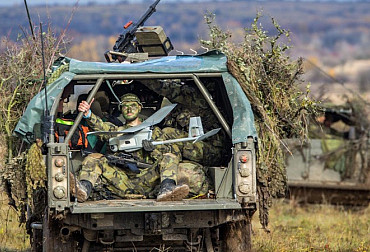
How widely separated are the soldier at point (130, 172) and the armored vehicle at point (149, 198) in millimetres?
116

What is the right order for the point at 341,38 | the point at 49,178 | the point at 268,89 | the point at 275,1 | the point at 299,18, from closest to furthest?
the point at 49,178 < the point at 268,89 < the point at 341,38 < the point at 299,18 < the point at 275,1

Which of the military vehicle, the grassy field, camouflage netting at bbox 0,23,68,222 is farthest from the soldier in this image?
the military vehicle

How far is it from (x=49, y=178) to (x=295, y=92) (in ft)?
10.1

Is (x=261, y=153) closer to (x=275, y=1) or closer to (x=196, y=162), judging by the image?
(x=196, y=162)

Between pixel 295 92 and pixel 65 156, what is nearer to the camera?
pixel 65 156

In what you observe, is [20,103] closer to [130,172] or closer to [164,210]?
[130,172]

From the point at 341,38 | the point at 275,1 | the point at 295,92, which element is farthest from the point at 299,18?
the point at 295,92

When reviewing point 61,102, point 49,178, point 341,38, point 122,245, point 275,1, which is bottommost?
point 122,245

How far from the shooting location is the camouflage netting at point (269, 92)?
9727 millimetres

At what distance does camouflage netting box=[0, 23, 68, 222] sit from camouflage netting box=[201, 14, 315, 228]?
1.91m

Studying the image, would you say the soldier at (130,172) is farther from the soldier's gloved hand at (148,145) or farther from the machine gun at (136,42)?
the machine gun at (136,42)

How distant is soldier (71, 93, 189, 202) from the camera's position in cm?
923

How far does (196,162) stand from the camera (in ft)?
33.2

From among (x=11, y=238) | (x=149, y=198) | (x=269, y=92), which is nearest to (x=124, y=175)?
(x=149, y=198)
